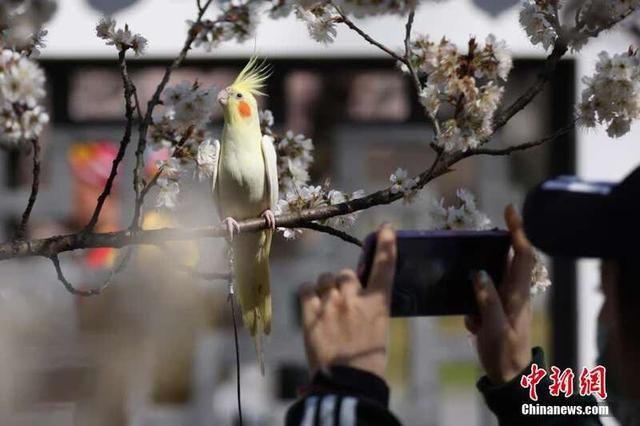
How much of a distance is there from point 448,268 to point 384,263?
14 centimetres

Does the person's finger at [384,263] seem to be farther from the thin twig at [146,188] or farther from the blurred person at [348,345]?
the thin twig at [146,188]

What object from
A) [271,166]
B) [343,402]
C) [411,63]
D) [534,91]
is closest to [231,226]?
[271,166]

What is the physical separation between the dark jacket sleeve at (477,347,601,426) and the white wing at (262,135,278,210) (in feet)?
1.69

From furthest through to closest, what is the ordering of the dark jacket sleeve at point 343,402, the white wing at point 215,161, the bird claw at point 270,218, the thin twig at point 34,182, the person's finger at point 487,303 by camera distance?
the white wing at point 215,161 < the bird claw at point 270,218 < the thin twig at point 34,182 < the person's finger at point 487,303 < the dark jacket sleeve at point 343,402

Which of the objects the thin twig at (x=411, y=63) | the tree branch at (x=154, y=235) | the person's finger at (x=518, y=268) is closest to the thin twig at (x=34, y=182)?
the tree branch at (x=154, y=235)

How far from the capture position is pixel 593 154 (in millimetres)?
3436

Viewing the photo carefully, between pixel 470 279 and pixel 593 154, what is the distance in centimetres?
249

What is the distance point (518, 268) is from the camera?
104 centimetres

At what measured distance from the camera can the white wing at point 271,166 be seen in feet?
4.91

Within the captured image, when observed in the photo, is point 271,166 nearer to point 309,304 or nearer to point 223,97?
point 223,97

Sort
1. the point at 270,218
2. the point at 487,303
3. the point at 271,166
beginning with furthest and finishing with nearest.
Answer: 1. the point at 271,166
2. the point at 270,218
3. the point at 487,303

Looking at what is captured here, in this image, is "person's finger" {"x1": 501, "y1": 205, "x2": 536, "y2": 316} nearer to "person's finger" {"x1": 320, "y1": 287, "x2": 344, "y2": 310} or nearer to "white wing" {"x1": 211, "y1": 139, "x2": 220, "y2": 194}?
"person's finger" {"x1": 320, "y1": 287, "x2": 344, "y2": 310}

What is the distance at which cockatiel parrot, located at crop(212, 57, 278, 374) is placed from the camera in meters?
1.49

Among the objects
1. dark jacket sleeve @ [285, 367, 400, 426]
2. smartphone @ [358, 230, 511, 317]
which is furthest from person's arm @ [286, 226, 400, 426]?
smartphone @ [358, 230, 511, 317]
